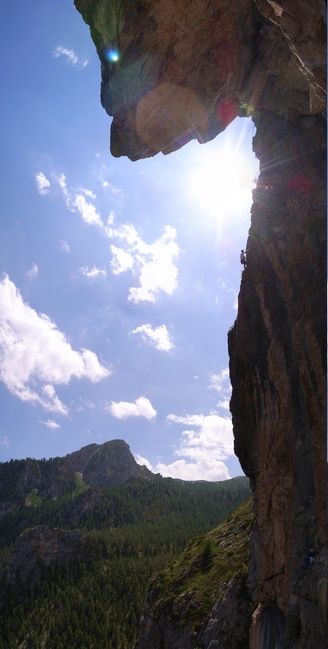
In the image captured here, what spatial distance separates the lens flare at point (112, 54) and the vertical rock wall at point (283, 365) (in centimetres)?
1299

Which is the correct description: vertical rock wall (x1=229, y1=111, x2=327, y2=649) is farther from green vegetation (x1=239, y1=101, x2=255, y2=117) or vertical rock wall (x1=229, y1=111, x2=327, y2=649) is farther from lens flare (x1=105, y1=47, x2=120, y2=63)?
lens flare (x1=105, y1=47, x2=120, y2=63)

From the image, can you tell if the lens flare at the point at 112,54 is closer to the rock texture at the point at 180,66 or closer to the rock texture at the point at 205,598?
the rock texture at the point at 180,66

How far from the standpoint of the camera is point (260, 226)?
1355 inches

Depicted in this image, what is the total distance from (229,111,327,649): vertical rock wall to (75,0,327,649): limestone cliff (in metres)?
0.09

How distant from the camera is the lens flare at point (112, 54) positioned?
27.1 metres

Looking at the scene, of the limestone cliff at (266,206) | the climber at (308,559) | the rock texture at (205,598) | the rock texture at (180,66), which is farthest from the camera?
the rock texture at (205,598)

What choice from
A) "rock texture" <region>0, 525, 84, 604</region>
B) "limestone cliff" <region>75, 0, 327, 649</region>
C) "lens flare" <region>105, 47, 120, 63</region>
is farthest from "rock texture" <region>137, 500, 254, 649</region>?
"rock texture" <region>0, 525, 84, 604</region>

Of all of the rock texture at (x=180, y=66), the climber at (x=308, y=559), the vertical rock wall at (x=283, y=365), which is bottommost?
the climber at (x=308, y=559)

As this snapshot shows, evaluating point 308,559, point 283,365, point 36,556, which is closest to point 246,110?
point 283,365

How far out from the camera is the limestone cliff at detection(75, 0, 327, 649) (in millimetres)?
26297

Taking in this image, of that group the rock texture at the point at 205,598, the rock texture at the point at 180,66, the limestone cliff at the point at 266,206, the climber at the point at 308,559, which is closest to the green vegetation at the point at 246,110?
the limestone cliff at the point at 266,206

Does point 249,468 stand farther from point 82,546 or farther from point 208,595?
point 82,546

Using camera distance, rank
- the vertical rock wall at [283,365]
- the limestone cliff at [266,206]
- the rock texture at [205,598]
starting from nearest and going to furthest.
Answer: the limestone cliff at [266,206]
the vertical rock wall at [283,365]
the rock texture at [205,598]

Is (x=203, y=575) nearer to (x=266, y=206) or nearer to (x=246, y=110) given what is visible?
(x=266, y=206)
